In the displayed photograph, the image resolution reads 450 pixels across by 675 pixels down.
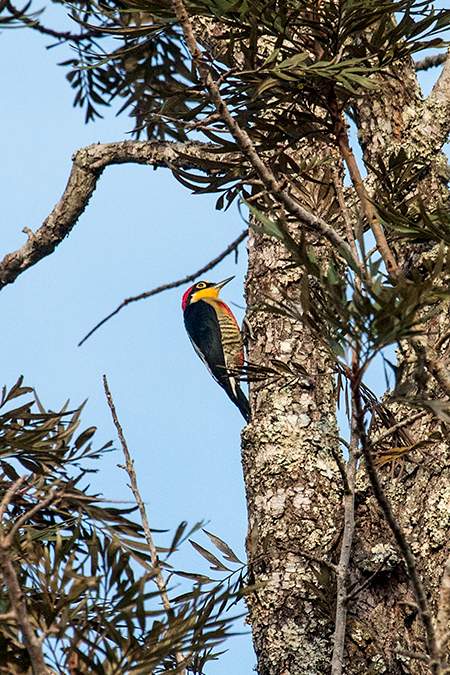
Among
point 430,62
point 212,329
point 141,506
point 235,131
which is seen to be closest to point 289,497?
point 141,506

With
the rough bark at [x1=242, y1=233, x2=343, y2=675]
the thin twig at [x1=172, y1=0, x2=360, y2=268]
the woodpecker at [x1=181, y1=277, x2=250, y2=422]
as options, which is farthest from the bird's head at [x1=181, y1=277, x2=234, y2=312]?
the thin twig at [x1=172, y1=0, x2=360, y2=268]

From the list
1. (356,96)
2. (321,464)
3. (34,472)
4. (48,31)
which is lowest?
(34,472)

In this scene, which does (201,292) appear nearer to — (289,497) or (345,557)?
(289,497)

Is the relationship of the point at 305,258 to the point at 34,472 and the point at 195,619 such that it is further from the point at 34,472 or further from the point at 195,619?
the point at 34,472

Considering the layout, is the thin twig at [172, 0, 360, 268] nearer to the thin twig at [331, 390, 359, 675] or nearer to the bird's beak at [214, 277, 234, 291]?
the thin twig at [331, 390, 359, 675]

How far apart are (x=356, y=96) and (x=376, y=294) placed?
2.26ft

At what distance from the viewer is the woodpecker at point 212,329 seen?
5.27 meters

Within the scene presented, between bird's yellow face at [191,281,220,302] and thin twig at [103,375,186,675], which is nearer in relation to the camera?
thin twig at [103,375,186,675]

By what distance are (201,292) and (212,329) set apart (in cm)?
75

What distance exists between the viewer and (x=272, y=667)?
2.17 metres

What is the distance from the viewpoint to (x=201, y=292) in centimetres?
610

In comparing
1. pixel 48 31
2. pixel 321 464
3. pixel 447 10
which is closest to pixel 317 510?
pixel 321 464

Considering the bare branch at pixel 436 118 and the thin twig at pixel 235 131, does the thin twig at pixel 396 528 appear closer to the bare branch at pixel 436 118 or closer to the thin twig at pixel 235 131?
the thin twig at pixel 235 131

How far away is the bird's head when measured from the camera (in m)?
6.00
